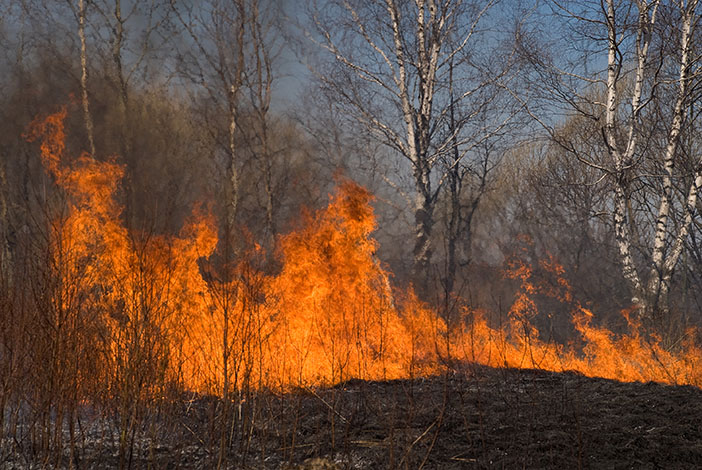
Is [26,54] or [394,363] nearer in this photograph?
[394,363]

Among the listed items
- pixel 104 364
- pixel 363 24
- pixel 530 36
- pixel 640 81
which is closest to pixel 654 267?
pixel 640 81

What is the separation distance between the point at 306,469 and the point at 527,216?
14.3 metres

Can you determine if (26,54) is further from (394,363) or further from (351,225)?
(394,363)

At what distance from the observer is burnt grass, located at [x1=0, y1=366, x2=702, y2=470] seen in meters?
4.46

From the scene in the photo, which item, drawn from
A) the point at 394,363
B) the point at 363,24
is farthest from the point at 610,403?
the point at 363,24

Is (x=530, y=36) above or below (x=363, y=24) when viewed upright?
below

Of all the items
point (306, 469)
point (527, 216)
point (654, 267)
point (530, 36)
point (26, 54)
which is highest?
point (26, 54)

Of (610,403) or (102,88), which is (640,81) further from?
(102,88)

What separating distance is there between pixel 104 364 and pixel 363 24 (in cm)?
951

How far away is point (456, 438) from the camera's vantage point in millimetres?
5164

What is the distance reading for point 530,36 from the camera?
38.0 feet

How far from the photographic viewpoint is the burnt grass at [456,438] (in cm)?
446

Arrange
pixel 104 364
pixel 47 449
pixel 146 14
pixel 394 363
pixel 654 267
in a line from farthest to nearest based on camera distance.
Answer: pixel 146 14
pixel 654 267
pixel 394 363
pixel 104 364
pixel 47 449

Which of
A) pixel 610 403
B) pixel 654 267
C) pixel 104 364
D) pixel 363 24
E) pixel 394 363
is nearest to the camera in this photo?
pixel 104 364
